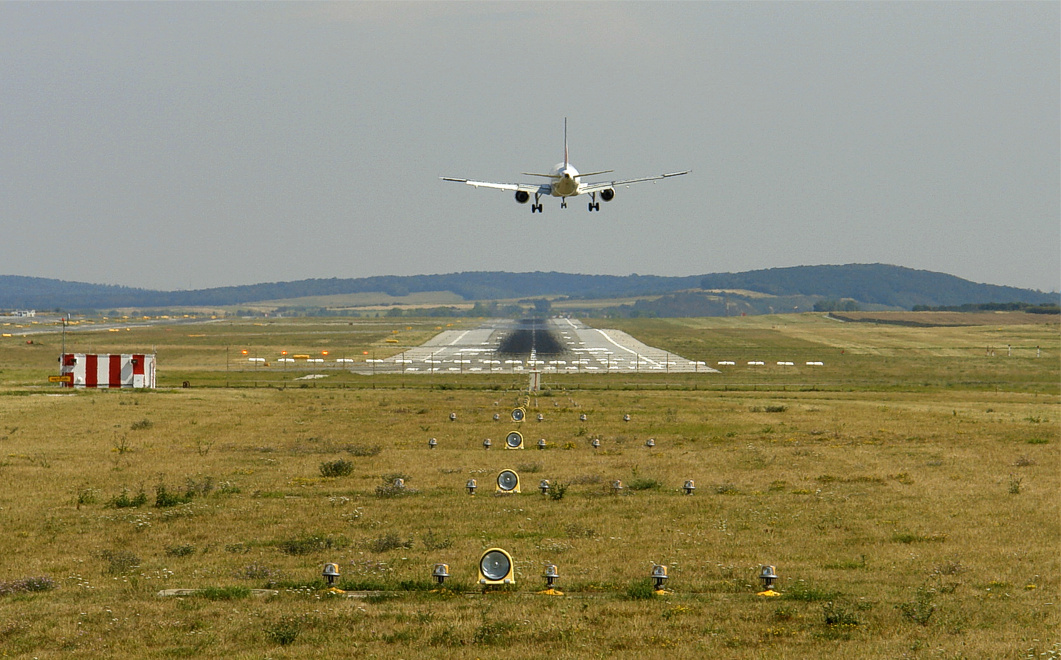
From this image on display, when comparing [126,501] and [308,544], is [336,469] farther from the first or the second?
[308,544]

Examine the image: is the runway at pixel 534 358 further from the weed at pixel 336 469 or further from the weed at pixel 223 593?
the weed at pixel 223 593

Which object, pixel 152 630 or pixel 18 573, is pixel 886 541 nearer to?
pixel 152 630

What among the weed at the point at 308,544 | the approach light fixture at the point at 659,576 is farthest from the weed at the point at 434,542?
the approach light fixture at the point at 659,576

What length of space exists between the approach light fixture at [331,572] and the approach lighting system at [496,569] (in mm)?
3064

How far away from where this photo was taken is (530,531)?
2739 centimetres

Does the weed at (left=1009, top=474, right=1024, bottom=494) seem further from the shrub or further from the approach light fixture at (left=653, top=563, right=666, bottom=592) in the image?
the shrub

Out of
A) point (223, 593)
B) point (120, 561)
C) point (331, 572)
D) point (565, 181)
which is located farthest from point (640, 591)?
point (565, 181)

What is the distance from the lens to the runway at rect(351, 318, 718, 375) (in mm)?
108375

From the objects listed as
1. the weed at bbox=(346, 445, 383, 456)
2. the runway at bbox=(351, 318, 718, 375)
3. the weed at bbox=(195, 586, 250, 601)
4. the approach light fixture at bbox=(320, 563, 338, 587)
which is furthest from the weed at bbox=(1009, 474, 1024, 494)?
the runway at bbox=(351, 318, 718, 375)

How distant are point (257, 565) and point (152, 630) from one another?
539cm

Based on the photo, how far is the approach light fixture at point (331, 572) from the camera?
67.5 feet

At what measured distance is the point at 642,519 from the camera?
2925 centimetres

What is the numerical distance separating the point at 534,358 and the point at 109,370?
56634 millimetres

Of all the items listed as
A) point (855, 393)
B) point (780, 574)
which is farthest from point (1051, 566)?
point (855, 393)
